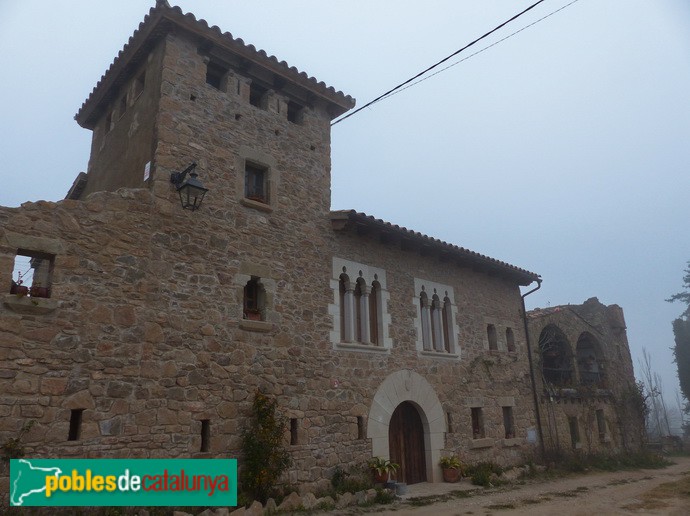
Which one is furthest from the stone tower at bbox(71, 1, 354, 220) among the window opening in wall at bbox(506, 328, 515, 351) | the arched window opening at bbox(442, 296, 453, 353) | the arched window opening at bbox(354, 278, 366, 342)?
the window opening in wall at bbox(506, 328, 515, 351)

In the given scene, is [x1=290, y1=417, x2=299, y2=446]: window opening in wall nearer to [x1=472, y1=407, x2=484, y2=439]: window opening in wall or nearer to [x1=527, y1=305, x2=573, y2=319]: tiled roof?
[x1=472, y1=407, x2=484, y2=439]: window opening in wall

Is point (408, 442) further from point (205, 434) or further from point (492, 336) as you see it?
point (205, 434)

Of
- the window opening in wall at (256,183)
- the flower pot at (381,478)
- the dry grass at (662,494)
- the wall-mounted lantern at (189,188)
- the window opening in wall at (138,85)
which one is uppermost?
the window opening in wall at (138,85)

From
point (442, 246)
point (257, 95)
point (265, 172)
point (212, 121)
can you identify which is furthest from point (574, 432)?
point (212, 121)

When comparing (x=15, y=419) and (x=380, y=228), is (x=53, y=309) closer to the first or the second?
(x=15, y=419)

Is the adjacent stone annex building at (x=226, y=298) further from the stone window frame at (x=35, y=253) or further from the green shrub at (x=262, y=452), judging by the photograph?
the green shrub at (x=262, y=452)

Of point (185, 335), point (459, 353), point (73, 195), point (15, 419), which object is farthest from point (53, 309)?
point (459, 353)

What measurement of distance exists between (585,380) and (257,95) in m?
14.9

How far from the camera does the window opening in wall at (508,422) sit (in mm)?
13328

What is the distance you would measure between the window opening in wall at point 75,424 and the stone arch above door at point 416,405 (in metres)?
5.28

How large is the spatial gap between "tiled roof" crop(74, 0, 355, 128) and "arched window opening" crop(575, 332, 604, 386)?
42.9 ft

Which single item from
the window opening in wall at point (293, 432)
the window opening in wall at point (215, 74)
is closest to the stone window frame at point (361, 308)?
the window opening in wall at point (293, 432)

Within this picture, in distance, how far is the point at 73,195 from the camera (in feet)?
37.3

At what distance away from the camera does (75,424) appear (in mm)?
6375
